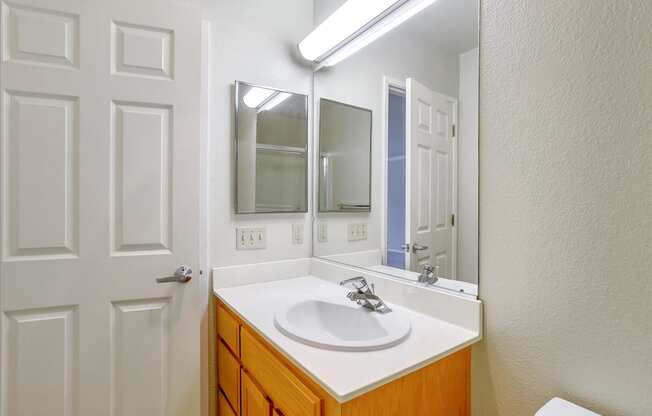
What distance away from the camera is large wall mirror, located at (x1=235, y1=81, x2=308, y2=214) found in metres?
1.55

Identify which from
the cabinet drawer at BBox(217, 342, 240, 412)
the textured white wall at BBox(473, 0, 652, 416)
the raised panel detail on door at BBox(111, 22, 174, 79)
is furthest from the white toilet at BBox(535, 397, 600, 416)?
the raised panel detail on door at BBox(111, 22, 174, 79)

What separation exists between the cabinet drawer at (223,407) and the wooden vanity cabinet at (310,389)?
3 centimetres

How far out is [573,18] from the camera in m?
0.78

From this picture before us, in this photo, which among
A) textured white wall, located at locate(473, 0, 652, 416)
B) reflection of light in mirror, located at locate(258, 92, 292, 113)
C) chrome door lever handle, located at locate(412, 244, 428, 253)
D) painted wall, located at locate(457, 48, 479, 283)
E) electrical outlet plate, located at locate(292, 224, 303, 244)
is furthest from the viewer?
electrical outlet plate, located at locate(292, 224, 303, 244)

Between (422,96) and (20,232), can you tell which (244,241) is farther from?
(422,96)

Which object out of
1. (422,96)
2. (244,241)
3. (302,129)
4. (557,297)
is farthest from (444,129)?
(244,241)

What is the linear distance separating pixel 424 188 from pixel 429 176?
0.17ft

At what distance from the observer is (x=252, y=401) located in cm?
108

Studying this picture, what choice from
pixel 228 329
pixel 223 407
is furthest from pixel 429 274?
pixel 223 407

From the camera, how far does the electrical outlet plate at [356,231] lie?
1539 millimetres

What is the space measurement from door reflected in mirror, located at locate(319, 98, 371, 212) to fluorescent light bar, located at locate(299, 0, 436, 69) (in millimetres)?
234

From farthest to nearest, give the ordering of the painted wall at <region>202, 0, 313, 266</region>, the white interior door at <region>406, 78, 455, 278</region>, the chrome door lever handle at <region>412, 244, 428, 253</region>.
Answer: the painted wall at <region>202, 0, 313, 266</region>
the chrome door lever handle at <region>412, 244, 428, 253</region>
the white interior door at <region>406, 78, 455, 278</region>

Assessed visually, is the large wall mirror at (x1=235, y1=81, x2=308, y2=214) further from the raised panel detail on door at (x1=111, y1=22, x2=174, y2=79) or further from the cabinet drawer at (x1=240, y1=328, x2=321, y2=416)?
the cabinet drawer at (x1=240, y1=328, x2=321, y2=416)

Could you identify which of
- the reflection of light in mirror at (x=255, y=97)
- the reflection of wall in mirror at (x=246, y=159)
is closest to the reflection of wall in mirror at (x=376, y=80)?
the reflection of light in mirror at (x=255, y=97)
